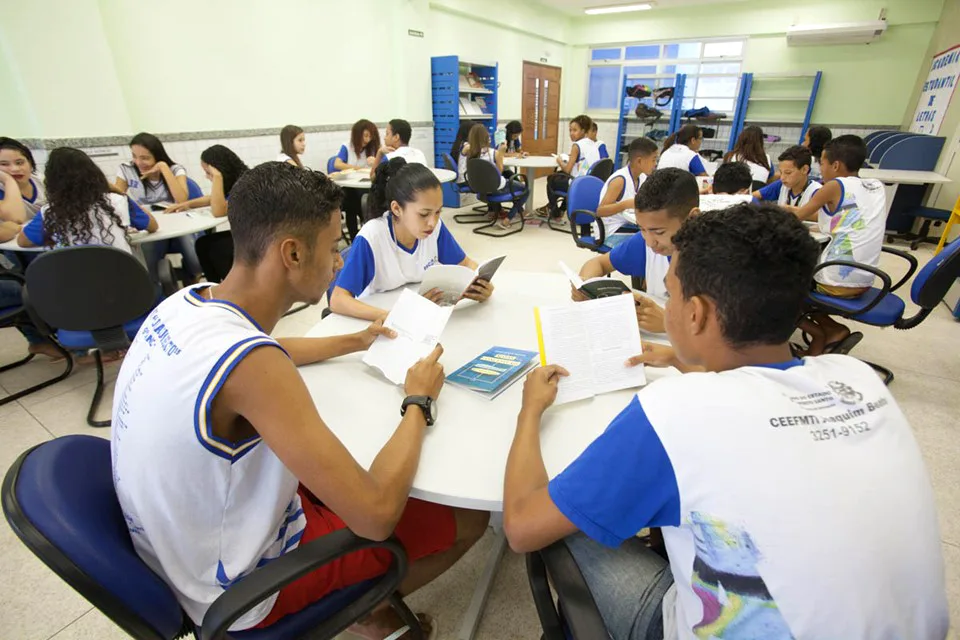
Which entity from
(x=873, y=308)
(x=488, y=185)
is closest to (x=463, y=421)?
(x=873, y=308)

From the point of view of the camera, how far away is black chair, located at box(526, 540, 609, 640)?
68cm

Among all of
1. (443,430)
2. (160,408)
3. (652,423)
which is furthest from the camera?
(443,430)

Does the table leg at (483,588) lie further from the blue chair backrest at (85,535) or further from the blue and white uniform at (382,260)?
the blue and white uniform at (382,260)

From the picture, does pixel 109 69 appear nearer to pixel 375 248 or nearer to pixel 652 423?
pixel 375 248

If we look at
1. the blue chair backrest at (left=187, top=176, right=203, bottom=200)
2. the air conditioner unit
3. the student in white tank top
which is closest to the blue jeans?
the blue chair backrest at (left=187, top=176, right=203, bottom=200)

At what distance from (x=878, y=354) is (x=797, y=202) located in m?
1.17

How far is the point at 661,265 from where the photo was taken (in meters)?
1.83

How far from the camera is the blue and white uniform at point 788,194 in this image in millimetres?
2949

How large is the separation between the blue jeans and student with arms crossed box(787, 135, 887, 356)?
226cm

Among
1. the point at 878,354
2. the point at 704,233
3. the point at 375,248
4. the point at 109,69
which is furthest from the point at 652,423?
the point at 109,69

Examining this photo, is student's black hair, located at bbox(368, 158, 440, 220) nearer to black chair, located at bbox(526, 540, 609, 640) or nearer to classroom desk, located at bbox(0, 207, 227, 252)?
black chair, located at bbox(526, 540, 609, 640)

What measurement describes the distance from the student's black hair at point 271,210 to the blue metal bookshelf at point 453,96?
540 cm

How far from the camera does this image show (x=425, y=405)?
94 centimetres

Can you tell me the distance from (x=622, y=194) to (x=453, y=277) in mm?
2273
